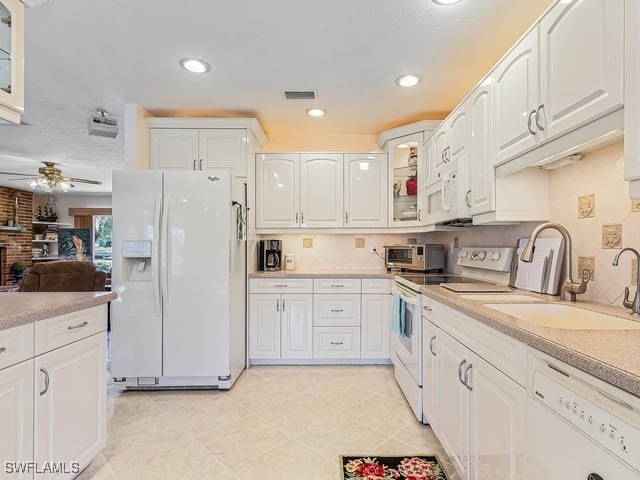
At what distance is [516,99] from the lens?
1.64 meters

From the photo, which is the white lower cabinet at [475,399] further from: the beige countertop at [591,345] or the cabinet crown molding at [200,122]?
the cabinet crown molding at [200,122]

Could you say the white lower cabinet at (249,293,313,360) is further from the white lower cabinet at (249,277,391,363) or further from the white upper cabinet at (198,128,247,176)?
the white upper cabinet at (198,128,247,176)

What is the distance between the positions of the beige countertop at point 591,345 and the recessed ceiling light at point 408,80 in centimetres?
184

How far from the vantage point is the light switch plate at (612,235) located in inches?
58.3

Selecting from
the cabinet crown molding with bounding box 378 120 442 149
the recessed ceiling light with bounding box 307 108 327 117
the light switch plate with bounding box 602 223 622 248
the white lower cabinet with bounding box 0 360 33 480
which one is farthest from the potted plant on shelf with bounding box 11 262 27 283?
the light switch plate with bounding box 602 223 622 248

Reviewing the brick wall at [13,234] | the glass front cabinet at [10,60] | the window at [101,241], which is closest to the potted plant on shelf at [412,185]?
the glass front cabinet at [10,60]

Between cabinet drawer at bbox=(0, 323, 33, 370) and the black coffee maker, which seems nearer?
cabinet drawer at bbox=(0, 323, 33, 370)

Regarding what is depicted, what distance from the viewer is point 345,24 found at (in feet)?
6.37

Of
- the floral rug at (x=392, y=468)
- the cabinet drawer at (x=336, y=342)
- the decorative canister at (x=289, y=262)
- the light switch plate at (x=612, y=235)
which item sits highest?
the light switch plate at (x=612, y=235)

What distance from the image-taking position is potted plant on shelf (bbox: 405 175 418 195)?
3.36m

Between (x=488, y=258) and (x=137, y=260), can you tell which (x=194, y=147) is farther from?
(x=488, y=258)

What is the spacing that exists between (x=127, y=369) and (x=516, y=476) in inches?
106

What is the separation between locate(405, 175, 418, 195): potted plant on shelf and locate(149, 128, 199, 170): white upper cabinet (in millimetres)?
1996

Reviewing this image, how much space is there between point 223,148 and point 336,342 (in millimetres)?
2087
